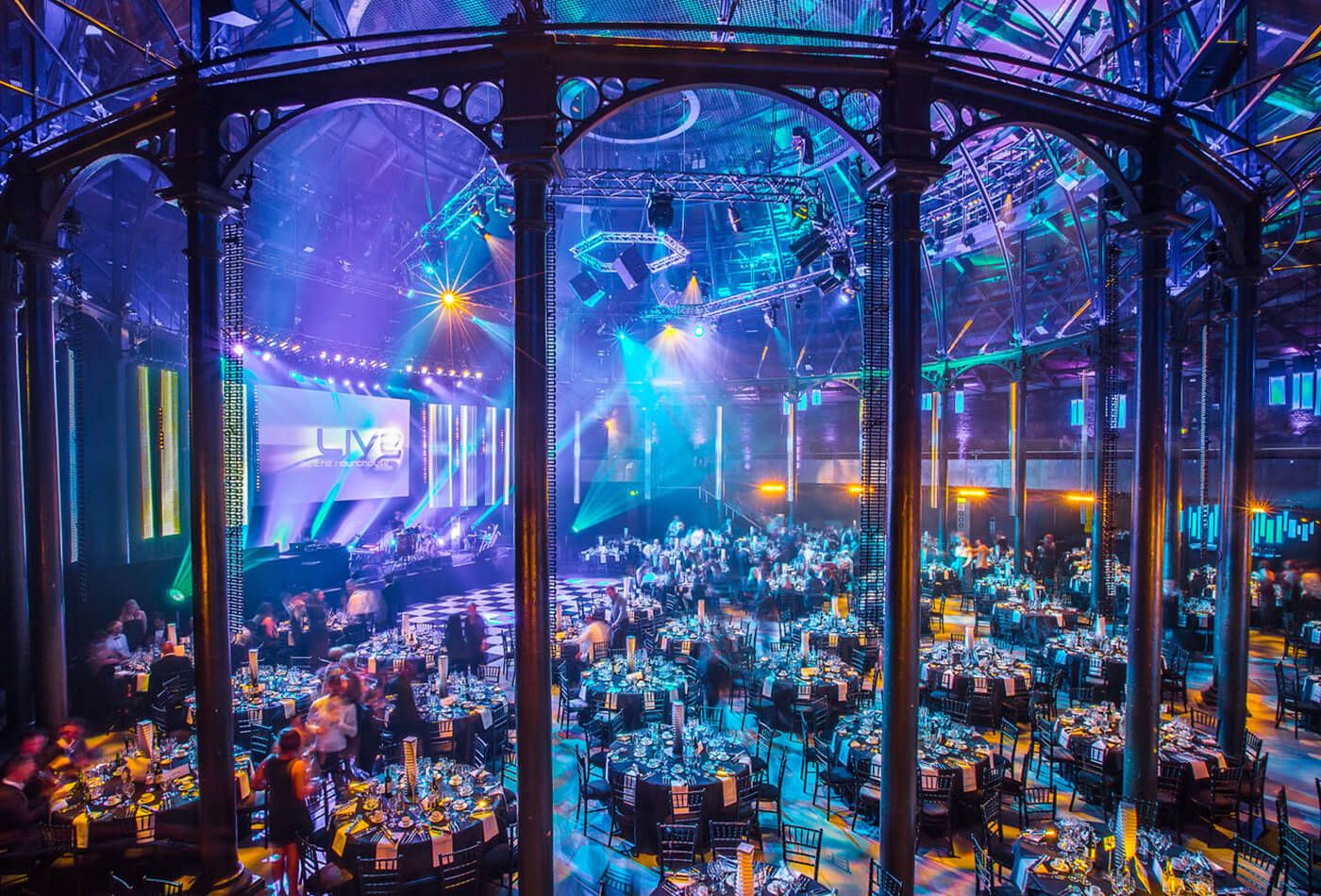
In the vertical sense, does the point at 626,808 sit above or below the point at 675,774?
below

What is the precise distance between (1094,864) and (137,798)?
24.0 ft

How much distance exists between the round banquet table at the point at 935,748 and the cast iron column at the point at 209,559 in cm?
530

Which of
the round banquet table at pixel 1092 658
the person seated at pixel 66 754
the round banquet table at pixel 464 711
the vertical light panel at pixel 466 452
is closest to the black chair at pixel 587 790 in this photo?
the round banquet table at pixel 464 711

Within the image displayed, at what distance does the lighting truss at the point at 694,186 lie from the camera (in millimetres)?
10984

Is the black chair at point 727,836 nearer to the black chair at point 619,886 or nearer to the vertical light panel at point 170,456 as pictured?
the black chair at point 619,886

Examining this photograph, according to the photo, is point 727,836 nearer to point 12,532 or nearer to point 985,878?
point 985,878

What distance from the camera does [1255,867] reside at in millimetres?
5871

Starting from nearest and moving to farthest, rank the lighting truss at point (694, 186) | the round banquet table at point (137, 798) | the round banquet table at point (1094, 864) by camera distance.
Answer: the round banquet table at point (1094, 864) < the round banquet table at point (137, 798) < the lighting truss at point (694, 186)

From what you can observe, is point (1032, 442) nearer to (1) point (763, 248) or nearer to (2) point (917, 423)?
(1) point (763, 248)

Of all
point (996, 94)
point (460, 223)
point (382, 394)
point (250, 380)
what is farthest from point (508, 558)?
point (996, 94)

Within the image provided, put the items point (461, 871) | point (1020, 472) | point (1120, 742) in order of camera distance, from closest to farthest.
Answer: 1. point (461, 871)
2. point (1120, 742)
3. point (1020, 472)

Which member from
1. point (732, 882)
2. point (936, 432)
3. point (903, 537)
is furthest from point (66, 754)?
point (936, 432)

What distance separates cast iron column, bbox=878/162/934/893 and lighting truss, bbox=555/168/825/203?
21.4ft

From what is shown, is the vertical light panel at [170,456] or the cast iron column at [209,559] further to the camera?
the vertical light panel at [170,456]
